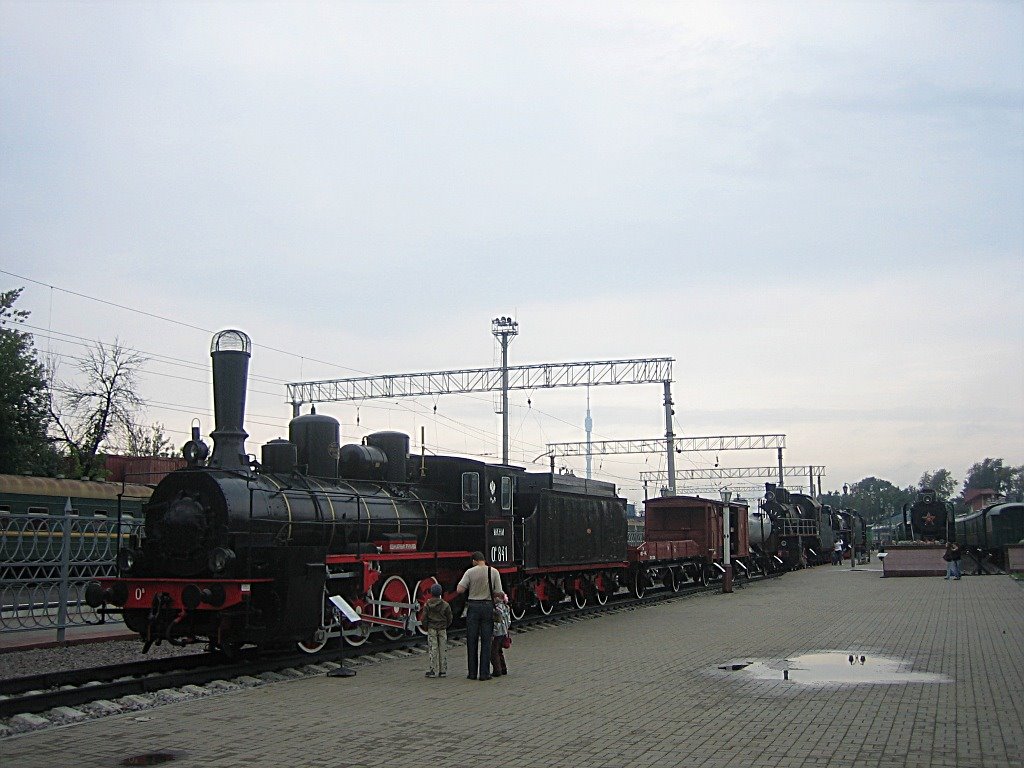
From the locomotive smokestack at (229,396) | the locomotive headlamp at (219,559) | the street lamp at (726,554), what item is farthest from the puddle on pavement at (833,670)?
the street lamp at (726,554)

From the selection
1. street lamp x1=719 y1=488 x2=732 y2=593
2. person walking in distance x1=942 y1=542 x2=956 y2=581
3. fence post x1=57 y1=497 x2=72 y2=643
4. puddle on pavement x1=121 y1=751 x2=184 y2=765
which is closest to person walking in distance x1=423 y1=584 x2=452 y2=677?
puddle on pavement x1=121 y1=751 x2=184 y2=765

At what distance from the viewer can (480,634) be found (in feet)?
37.3

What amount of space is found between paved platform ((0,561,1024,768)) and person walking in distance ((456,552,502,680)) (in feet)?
1.04

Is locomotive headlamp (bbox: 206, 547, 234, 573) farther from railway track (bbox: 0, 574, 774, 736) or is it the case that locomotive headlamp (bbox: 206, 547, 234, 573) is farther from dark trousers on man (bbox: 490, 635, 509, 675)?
dark trousers on man (bbox: 490, 635, 509, 675)

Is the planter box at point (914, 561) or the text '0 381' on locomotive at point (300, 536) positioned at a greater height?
the text '0 381' on locomotive at point (300, 536)

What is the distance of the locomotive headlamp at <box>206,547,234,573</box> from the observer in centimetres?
1130

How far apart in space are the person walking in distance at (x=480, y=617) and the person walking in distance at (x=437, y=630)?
11.8 inches

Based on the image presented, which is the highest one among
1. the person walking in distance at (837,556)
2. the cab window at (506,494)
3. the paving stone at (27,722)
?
the cab window at (506,494)

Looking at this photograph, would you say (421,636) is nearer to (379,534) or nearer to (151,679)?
(379,534)

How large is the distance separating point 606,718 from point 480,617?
9.42ft

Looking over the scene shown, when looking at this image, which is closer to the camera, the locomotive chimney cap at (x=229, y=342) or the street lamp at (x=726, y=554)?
the locomotive chimney cap at (x=229, y=342)

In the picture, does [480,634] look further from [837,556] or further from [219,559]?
[837,556]

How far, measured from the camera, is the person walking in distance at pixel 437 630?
11461 millimetres

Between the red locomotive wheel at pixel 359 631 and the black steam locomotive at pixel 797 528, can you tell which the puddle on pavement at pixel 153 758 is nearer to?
the red locomotive wheel at pixel 359 631
